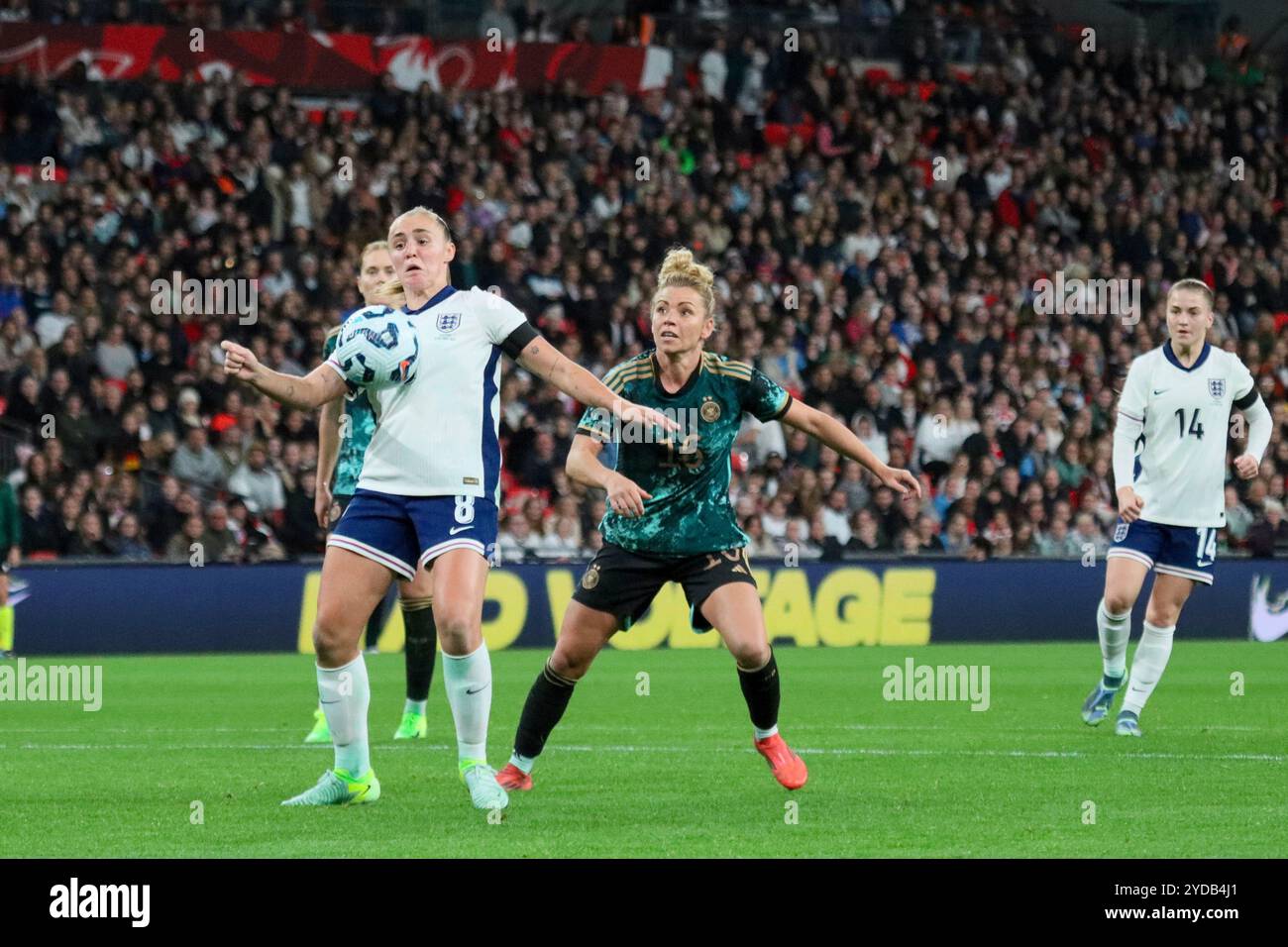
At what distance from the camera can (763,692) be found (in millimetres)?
8742

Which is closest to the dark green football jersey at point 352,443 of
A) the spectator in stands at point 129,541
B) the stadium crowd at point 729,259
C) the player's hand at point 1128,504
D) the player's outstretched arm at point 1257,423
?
the player's hand at point 1128,504

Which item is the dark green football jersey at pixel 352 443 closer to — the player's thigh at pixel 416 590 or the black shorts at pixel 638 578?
the player's thigh at pixel 416 590

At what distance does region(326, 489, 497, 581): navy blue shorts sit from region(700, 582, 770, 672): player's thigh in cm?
103

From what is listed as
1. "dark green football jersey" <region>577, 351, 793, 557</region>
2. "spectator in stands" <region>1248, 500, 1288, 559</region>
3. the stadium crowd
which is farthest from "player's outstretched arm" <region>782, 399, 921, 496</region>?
"spectator in stands" <region>1248, 500, 1288, 559</region>

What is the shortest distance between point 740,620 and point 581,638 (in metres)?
0.69

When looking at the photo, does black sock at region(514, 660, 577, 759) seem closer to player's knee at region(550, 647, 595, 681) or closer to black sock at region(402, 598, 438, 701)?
player's knee at region(550, 647, 595, 681)

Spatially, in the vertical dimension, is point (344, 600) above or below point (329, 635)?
above

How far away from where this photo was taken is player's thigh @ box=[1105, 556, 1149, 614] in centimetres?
1154

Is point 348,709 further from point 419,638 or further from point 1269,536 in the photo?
point 1269,536

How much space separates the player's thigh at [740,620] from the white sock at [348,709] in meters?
1.51

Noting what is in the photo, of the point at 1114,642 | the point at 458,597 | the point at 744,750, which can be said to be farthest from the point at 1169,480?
the point at 458,597
